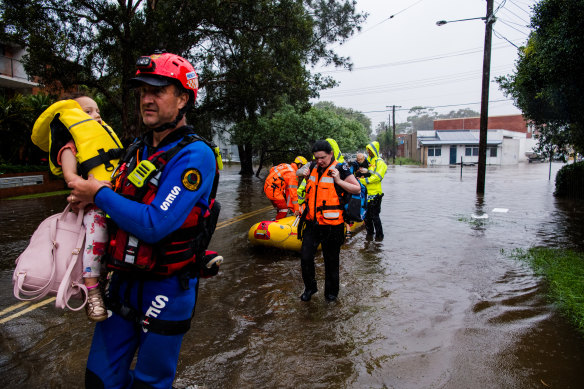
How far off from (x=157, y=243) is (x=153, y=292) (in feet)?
0.88

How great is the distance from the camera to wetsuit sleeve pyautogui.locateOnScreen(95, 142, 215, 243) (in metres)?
2.04

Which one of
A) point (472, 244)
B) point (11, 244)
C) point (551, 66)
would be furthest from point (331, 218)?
point (11, 244)

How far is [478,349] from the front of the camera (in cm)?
428

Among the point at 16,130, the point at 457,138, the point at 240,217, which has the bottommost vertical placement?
the point at 240,217

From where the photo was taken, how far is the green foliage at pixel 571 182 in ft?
55.4

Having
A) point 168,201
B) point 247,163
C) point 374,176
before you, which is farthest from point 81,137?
point 247,163

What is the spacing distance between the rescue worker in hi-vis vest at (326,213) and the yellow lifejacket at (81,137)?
326 cm

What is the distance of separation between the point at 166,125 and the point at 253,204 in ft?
43.9

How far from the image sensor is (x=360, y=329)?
479 cm

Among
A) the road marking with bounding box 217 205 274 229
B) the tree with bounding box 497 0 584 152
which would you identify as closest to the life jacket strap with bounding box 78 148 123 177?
the tree with bounding box 497 0 584 152

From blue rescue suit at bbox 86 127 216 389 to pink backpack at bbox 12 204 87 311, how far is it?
8.2 inches

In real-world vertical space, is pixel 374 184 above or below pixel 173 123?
below

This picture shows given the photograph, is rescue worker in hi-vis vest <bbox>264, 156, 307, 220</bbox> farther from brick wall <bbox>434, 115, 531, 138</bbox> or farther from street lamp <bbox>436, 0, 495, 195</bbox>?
brick wall <bbox>434, 115, 531, 138</bbox>

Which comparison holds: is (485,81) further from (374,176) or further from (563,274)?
(563,274)
